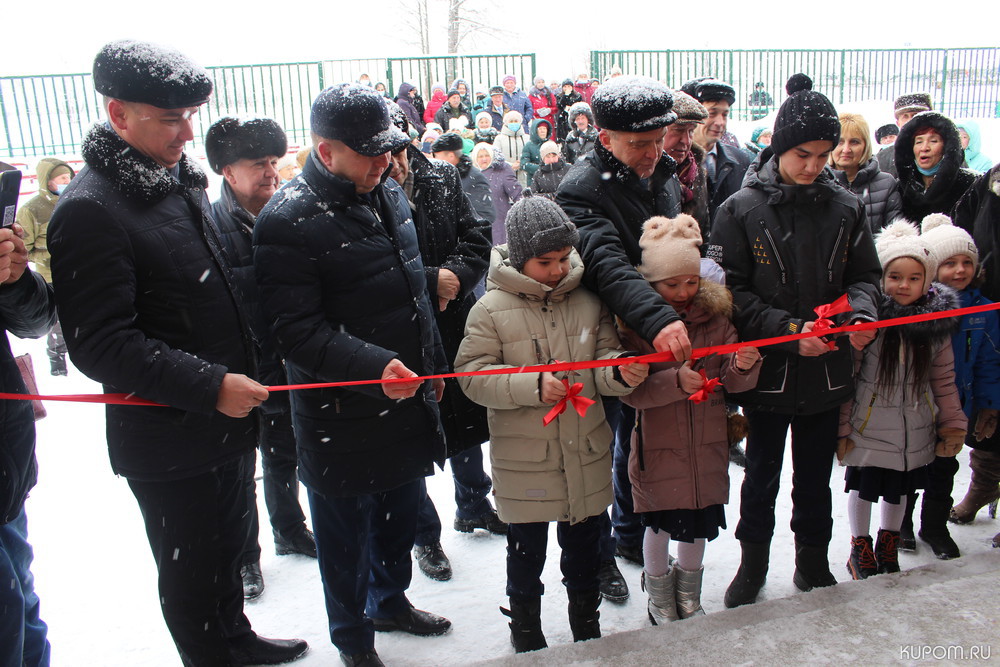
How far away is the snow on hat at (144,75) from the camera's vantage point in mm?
2344

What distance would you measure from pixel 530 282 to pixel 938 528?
259 centimetres

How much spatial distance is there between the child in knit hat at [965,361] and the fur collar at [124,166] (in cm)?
340

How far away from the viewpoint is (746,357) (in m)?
2.91

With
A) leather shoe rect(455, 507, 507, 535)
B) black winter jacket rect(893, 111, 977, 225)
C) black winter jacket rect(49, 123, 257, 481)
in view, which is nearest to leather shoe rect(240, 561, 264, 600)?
leather shoe rect(455, 507, 507, 535)

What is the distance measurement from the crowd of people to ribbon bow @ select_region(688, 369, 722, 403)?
0.05 feet

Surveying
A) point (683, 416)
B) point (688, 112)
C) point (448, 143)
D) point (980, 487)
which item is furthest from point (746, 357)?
point (448, 143)

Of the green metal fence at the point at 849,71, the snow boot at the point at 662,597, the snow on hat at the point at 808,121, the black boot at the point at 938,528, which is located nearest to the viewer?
the snow on hat at the point at 808,121

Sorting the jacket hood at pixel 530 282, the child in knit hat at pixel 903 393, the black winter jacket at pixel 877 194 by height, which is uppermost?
the black winter jacket at pixel 877 194

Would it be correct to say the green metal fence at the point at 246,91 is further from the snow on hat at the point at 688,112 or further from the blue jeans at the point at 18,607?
the blue jeans at the point at 18,607

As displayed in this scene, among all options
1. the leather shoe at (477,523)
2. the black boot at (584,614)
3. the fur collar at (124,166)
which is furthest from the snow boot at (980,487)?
the fur collar at (124,166)

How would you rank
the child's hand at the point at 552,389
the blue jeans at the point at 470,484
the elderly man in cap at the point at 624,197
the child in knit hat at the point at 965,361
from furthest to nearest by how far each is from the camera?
the blue jeans at the point at 470,484
the child in knit hat at the point at 965,361
the elderly man in cap at the point at 624,197
the child's hand at the point at 552,389

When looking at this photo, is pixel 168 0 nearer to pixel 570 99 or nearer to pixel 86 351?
pixel 570 99

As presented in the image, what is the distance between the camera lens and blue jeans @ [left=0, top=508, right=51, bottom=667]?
235 centimetres

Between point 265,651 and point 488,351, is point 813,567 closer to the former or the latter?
point 488,351
